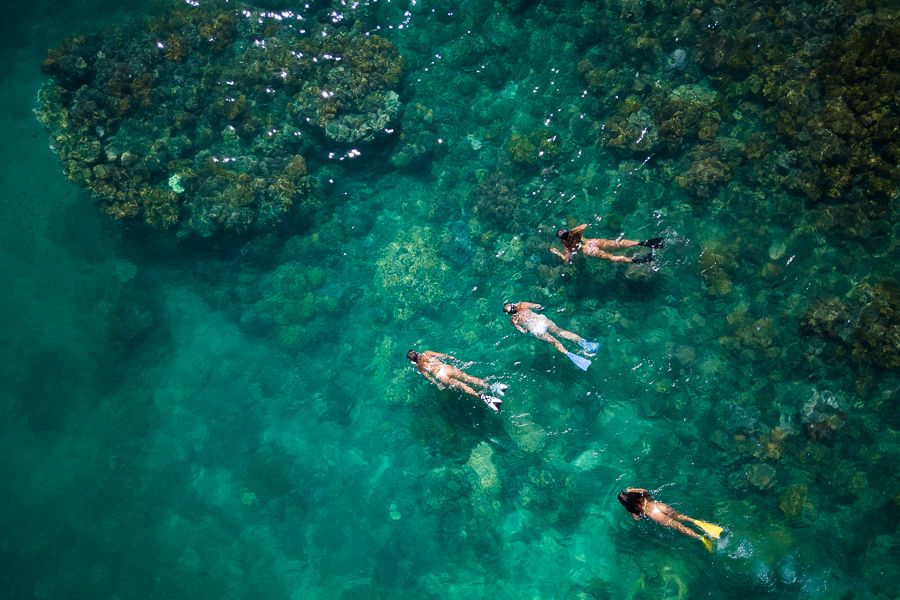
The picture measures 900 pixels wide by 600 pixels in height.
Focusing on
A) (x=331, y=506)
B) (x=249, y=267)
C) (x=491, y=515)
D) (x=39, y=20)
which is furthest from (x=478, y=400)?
(x=39, y=20)

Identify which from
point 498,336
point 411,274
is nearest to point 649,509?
point 498,336

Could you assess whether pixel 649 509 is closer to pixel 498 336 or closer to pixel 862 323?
pixel 498 336

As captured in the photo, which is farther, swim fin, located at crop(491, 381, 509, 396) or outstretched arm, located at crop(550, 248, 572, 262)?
outstretched arm, located at crop(550, 248, 572, 262)

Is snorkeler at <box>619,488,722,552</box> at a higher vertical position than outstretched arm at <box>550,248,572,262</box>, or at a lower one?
lower

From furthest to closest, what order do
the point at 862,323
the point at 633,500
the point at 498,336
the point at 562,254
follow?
the point at 498,336 < the point at 562,254 < the point at 862,323 < the point at 633,500

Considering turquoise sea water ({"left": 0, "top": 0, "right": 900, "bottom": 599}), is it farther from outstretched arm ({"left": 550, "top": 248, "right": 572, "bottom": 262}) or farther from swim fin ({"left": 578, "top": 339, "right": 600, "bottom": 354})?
swim fin ({"left": 578, "top": 339, "right": 600, "bottom": 354})

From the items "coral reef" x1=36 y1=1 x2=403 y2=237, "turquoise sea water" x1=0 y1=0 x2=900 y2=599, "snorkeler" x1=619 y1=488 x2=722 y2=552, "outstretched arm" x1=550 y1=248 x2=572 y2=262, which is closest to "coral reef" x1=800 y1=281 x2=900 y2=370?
"turquoise sea water" x1=0 y1=0 x2=900 y2=599

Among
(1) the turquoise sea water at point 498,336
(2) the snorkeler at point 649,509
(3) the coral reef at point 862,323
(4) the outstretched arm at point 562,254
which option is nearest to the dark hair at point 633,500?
(2) the snorkeler at point 649,509

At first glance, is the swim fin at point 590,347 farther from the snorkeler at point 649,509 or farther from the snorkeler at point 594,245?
the snorkeler at point 649,509
